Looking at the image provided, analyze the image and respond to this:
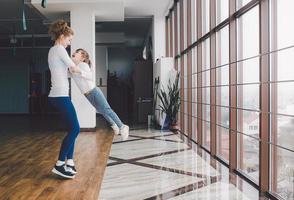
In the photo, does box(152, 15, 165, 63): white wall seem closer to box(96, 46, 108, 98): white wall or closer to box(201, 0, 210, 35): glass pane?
box(201, 0, 210, 35): glass pane

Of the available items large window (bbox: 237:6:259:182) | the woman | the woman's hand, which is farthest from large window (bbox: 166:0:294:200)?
the woman

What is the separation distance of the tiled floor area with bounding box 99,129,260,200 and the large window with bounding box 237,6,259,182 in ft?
0.73

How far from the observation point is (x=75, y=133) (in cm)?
310

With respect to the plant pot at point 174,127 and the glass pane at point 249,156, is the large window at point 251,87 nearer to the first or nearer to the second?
the glass pane at point 249,156

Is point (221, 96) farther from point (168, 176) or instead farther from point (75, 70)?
point (75, 70)

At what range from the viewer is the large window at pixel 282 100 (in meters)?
2.28

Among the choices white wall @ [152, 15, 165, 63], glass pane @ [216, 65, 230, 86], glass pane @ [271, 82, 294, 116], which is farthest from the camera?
white wall @ [152, 15, 165, 63]

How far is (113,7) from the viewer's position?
7180mm

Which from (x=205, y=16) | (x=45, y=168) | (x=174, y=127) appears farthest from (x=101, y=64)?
(x=45, y=168)

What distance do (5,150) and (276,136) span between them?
4.01m

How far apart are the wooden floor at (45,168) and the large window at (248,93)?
1464 millimetres

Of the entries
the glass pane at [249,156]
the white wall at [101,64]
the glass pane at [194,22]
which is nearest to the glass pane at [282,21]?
the glass pane at [249,156]

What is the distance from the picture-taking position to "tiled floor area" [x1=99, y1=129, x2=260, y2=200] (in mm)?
2596

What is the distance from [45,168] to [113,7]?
181 inches
